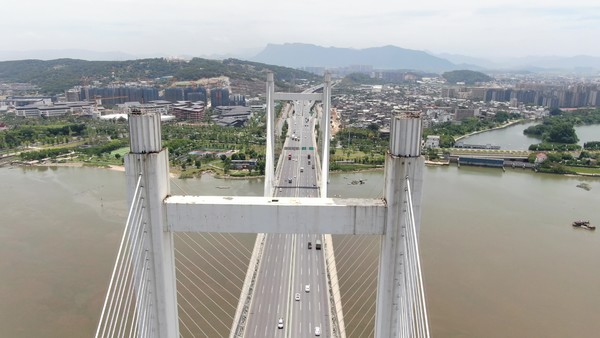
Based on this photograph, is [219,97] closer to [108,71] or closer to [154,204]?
[108,71]

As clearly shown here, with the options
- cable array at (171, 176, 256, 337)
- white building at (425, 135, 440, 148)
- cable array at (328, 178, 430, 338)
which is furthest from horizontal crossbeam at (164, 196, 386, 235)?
white building at (425, 135, 440, 148)

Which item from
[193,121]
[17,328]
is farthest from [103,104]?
[17,328]

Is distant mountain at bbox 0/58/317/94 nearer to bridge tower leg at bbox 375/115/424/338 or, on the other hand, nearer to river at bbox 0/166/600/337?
river at bbox 0/166/600/337

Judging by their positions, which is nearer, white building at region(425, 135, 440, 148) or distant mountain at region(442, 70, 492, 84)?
white building at region(425, 135, 440, 148)

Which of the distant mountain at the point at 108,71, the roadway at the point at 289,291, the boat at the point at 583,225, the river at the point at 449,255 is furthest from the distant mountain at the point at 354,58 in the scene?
the roadway at the point at 289,291

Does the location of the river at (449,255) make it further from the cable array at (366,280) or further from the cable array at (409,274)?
the cable array at (409,274)

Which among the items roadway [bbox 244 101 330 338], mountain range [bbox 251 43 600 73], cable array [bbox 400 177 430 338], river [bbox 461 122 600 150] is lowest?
roadway [bbox 244 101 330 338]

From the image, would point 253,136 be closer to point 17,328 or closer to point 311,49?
point 17,328
